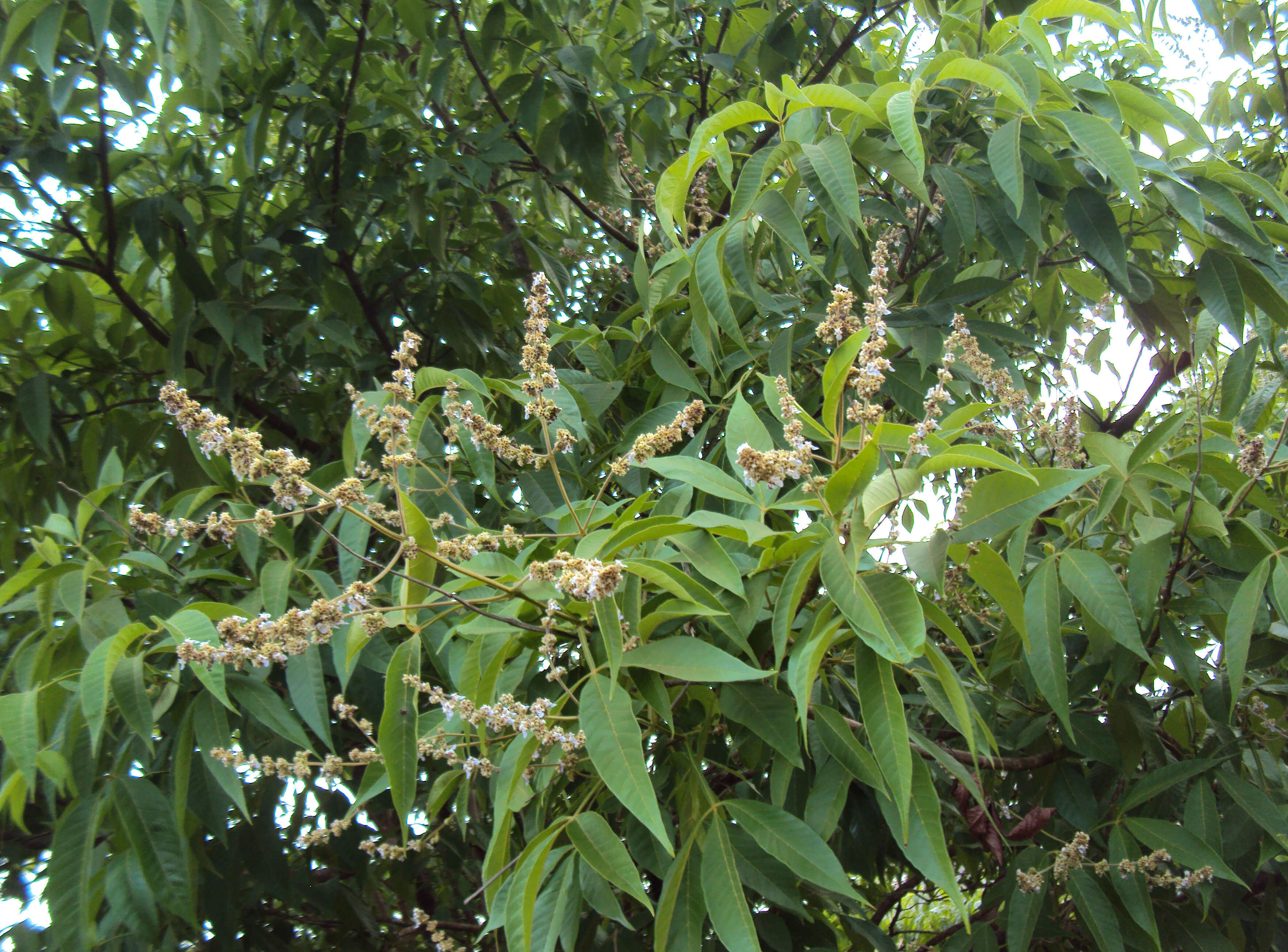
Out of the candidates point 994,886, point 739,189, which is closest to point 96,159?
point 739,189

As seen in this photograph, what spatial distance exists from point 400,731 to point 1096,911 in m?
0.94

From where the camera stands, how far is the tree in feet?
3.07

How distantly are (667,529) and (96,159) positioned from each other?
5.76 feet

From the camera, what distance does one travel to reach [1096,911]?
1.21m

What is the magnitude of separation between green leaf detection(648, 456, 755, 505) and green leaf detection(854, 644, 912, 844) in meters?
0.21

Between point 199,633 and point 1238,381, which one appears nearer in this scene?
point 199,633

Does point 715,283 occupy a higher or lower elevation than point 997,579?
higher

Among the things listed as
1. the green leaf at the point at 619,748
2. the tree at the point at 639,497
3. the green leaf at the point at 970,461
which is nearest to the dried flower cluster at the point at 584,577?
the tree at the point at 639,497

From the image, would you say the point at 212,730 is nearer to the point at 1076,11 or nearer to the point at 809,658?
the point at 809,658

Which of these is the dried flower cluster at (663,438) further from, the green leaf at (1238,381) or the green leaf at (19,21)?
the green leaf at (19,21)

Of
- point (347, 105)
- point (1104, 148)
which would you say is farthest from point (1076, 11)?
point (347, 105)

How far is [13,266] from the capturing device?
211 cm

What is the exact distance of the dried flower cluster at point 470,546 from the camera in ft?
3.00

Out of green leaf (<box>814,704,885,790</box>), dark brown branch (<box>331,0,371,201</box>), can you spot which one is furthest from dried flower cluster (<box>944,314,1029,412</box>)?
dark brown branch (<box>331,0,371,201</box>)
